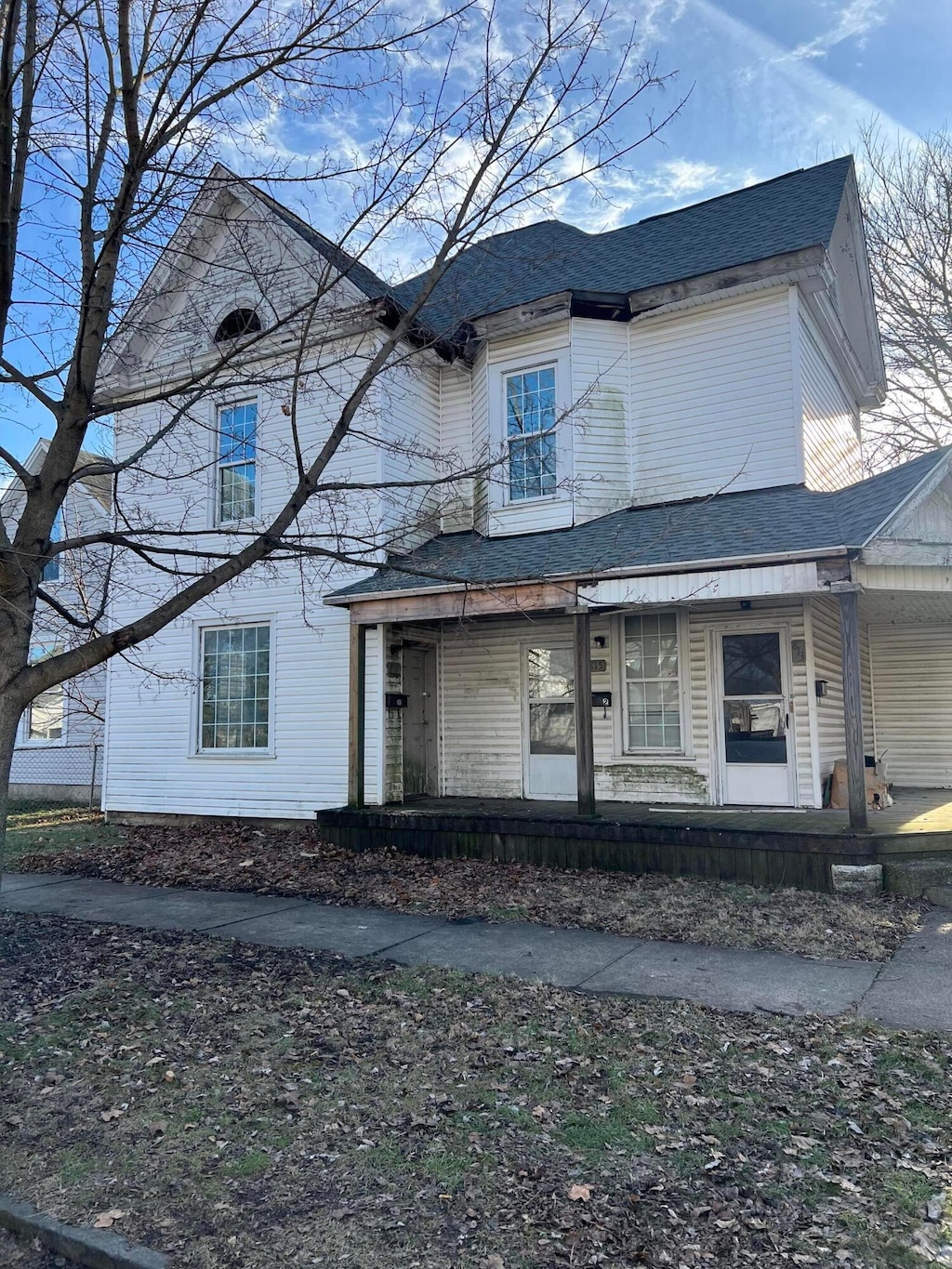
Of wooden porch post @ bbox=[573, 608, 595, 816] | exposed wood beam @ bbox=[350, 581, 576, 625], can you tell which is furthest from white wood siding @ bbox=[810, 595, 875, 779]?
exposed wood beam @ bbox=[350, 581, 576, 625]

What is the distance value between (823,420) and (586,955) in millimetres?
8285

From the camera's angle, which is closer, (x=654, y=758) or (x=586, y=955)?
(x=586, y=955)

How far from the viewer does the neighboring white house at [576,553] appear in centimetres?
952

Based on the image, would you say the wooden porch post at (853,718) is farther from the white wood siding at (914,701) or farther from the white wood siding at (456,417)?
the white wood siding at (456,417)

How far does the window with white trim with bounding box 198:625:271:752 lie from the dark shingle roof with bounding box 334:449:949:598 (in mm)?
2177

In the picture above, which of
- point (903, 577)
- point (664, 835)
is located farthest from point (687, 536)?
point (664, 835)

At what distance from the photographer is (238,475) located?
1249 centimetres

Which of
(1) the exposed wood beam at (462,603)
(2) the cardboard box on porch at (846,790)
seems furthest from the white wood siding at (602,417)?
(2) the cardboard box on porch at (846,790)

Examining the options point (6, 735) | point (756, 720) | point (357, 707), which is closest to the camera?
point (6, 735)

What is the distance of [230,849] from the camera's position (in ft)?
34.6

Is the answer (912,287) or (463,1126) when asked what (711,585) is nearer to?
→ (463,1126)

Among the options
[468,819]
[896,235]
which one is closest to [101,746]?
[468,819]

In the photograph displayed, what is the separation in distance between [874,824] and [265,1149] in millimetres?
6478

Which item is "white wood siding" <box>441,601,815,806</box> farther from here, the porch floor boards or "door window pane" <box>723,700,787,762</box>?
the porch floor boards
